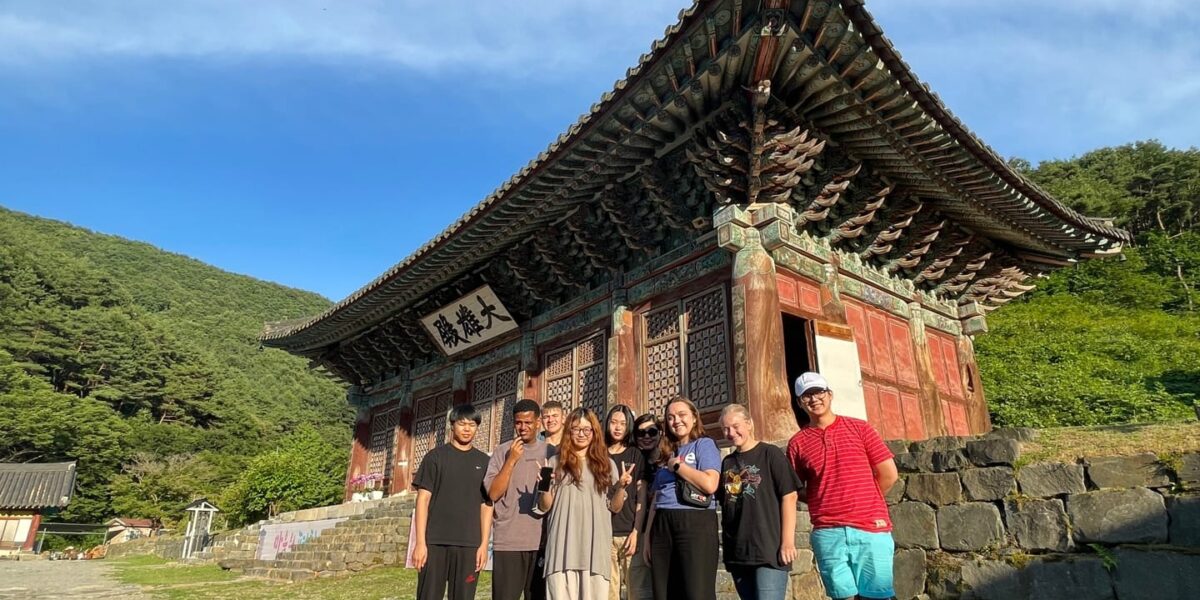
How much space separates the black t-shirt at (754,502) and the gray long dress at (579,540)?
0.65 m

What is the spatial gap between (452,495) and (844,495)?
2.16 m

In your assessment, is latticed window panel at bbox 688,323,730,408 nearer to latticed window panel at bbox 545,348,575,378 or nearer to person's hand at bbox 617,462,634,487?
latticed window panel at bbox 545,348,575,378

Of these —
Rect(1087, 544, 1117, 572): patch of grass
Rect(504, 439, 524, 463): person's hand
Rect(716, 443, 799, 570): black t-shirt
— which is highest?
Rect(504, 439, 524, 463): person's hand

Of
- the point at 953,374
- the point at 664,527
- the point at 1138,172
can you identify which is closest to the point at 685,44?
the point at 664,527

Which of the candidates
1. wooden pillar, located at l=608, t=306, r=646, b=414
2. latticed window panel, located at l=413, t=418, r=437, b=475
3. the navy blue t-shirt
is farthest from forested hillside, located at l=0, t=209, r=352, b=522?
the navy blue t-shirt

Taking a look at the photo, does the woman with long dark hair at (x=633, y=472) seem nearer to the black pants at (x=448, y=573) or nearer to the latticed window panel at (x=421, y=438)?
the black pants at (x=448, y=573)

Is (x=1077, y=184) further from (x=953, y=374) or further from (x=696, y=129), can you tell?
(x=696, y=129)

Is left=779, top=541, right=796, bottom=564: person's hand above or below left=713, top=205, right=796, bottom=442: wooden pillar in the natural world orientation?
below

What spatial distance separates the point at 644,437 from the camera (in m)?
4.15

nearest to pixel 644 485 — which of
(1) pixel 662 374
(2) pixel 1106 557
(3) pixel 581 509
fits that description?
(3) pixel 581 509

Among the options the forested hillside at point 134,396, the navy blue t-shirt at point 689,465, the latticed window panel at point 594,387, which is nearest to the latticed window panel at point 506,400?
the latticed window panel at point 594,387

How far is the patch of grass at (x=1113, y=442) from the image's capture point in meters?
4.49

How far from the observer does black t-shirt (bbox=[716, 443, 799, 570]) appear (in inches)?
122

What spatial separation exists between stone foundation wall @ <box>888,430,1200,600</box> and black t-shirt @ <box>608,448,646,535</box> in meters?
2.70
